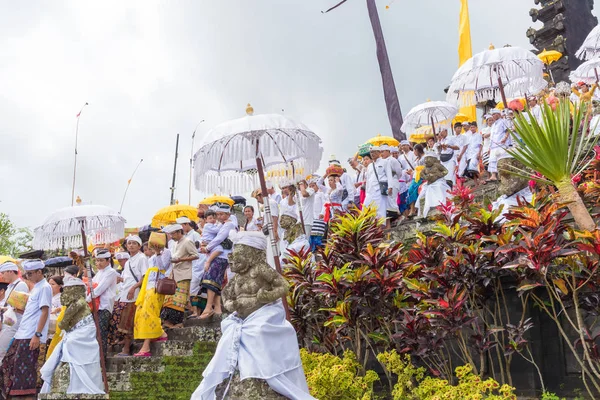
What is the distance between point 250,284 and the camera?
19.8ft

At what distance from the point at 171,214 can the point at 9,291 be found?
10.4ft

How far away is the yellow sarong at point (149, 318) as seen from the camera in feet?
29.7

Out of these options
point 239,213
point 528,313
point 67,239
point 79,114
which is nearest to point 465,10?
point 239,213

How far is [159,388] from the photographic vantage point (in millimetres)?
8742

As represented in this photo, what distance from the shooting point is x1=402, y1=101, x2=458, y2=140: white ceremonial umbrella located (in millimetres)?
14992

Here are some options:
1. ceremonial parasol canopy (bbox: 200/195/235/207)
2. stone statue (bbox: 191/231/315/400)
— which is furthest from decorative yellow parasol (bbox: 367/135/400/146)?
stone statue (bbox: 191/231/315/400)

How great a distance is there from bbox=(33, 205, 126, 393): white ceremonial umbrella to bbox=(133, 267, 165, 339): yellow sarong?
63.6 inches

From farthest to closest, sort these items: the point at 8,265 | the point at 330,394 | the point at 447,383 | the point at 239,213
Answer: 1. the point at 239,213
2. the point at 8,265
3. the point at 330,394
4. the point at 447,383

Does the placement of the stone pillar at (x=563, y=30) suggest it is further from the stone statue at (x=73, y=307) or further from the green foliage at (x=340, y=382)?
the stone statue at (x=73, y=307)

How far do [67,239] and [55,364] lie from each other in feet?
10.0

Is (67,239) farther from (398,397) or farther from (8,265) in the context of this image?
(398,397)

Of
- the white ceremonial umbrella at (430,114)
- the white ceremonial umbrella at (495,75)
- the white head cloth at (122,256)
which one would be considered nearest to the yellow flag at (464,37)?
the white ceremonial umbrella at (430,114)

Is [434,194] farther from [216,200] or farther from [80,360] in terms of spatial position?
[80,360]

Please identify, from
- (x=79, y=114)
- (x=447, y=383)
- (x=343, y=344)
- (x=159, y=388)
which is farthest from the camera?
(x=79, y=114)
